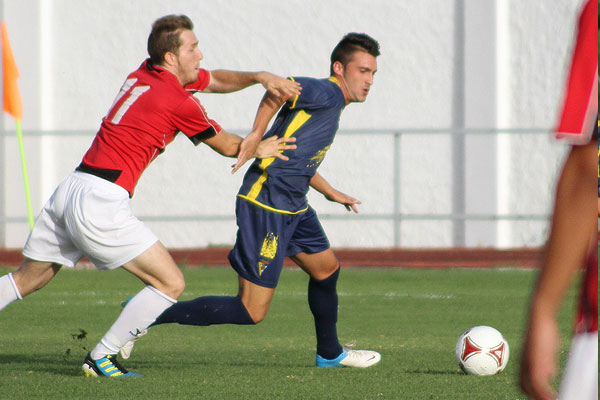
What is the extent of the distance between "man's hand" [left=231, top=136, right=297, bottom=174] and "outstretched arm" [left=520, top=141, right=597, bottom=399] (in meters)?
3.57

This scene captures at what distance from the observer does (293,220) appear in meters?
5.78

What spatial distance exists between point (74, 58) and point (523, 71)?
23.6ft

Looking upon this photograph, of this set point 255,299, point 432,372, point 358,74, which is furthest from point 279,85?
point 432,372

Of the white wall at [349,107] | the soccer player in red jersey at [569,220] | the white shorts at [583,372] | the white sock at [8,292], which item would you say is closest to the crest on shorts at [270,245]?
the white sock at [8,292]

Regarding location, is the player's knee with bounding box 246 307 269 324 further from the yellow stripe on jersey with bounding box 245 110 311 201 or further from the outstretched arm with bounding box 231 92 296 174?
the outstretched arm with bounding box 231 92 296 174

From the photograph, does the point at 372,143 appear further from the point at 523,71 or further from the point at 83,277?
the point at 83,277

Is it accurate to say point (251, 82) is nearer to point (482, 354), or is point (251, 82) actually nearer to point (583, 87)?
point (482, 354)

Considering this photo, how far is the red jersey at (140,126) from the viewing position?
5.19 metres

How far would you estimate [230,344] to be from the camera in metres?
7.00

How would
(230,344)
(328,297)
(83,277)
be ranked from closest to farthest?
(328,297)
(230,344)
(83,277)

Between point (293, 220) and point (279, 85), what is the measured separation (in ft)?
2.62

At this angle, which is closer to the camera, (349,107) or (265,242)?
(265,242)

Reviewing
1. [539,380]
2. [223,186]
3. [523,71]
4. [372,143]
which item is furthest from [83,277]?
[539,380]

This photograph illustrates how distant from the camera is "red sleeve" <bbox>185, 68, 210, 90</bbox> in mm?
5730
